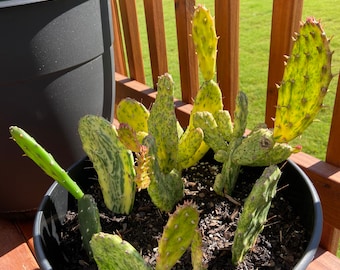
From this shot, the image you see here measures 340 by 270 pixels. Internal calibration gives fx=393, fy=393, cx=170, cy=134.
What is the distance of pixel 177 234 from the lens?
0.53 m

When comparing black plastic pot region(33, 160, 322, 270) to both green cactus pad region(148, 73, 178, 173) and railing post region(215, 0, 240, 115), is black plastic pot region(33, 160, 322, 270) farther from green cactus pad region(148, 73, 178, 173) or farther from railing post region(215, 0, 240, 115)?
railing post region(215, 0, 240, 115)

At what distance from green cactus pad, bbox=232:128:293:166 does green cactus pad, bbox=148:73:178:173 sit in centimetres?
11

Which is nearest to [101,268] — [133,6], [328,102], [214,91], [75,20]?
[214,91]

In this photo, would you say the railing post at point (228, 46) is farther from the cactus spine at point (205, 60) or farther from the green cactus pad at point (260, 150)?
the green cactus pad at point (260, 150)

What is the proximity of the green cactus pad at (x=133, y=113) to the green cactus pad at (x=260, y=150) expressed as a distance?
21cm

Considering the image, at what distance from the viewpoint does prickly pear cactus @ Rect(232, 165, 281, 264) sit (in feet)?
1.81

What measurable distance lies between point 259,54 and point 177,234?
2003 millimetres

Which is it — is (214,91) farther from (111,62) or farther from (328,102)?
(328,102)

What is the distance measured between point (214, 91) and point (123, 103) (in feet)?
0.59

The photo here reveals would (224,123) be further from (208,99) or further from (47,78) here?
(47,78)

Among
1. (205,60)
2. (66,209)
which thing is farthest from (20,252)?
(205,60)

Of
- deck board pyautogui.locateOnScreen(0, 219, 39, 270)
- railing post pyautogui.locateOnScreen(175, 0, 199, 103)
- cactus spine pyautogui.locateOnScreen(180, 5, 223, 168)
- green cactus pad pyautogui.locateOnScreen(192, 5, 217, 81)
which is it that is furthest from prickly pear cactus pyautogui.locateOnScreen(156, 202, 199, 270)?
railing post pyautogui.locateOnScreen(175, 0, 199, 103)

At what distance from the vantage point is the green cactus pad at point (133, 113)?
771 millimetres

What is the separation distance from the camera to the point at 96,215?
25.4 inches
